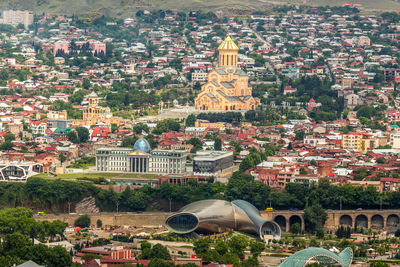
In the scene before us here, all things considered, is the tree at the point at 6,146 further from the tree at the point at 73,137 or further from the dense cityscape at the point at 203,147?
the tree at the point at 73,137

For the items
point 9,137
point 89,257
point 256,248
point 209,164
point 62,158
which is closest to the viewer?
point 89,257

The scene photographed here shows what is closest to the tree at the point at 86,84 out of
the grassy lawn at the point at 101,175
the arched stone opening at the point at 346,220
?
the grassy lawn at the point at 101,175

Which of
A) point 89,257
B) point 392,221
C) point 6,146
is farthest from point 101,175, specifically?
point 89,257

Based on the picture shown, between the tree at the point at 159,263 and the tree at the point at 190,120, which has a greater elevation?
the tree at the point at 159,263

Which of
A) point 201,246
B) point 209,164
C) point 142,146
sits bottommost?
point 209,164

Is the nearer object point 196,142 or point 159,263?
point 159,263

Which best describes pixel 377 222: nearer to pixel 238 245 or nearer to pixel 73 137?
pixel 238 245

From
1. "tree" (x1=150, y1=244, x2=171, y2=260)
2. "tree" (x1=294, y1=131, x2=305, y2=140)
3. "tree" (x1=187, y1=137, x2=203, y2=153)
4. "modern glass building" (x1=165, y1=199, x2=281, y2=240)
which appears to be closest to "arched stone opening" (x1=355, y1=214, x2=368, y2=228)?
"modern glass building" (x1=165, y1=199, x2=281, y2=240)

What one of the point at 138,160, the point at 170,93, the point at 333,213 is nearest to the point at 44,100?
the point at 170,93
